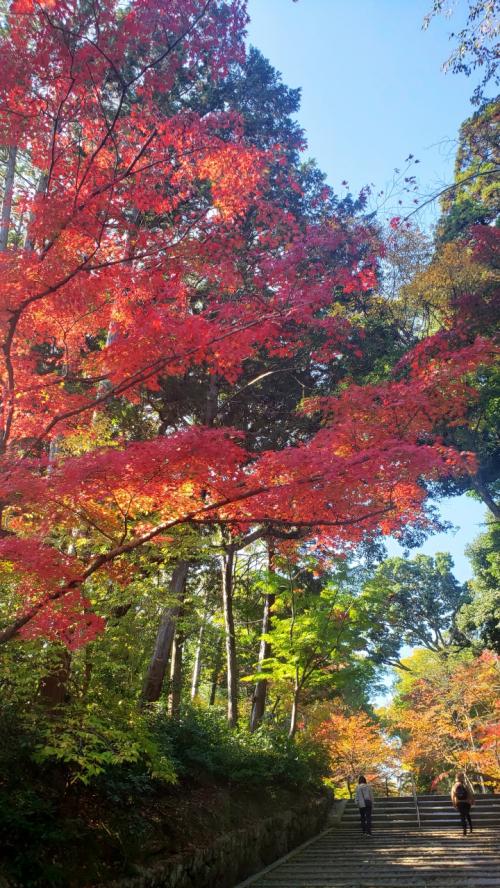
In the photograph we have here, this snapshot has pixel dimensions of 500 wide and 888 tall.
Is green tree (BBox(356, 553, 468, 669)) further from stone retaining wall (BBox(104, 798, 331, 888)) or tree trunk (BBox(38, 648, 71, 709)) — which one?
tree trunk (BBox(38, 648, 71, 709))

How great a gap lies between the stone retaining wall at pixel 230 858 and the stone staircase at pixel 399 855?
20 cm

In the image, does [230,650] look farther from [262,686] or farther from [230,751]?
[230,751]

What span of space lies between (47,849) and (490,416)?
570 inches

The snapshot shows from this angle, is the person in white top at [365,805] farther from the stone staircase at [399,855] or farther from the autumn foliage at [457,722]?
the autumn foliage at [457,722]

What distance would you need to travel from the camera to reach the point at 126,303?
27.6ft

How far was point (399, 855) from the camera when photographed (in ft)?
29.0

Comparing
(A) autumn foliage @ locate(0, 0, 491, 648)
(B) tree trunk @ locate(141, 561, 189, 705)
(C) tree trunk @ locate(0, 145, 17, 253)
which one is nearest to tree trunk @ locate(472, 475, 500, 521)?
(A) autumn foliage @ locate(0, 0, 491, 648)

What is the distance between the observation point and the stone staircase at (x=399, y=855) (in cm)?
645

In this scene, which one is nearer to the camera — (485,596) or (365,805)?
(365,805)

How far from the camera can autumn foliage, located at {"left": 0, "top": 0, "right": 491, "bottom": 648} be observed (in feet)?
19.0

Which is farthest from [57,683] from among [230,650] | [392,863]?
[230,650]

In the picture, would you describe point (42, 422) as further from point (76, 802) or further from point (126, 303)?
point (76, 802)

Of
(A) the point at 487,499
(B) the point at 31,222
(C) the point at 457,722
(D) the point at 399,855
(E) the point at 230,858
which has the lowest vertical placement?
(D) the point at 399,855

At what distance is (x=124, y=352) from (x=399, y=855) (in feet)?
29.2
